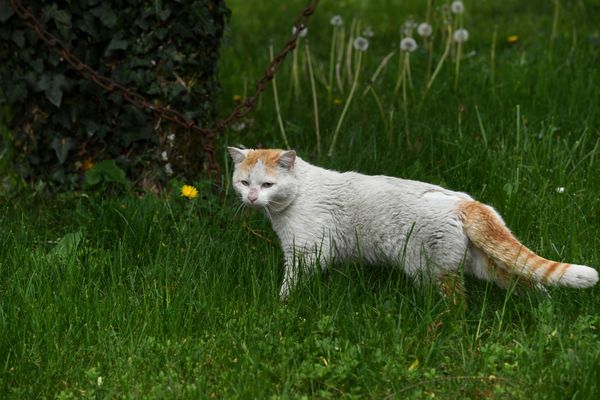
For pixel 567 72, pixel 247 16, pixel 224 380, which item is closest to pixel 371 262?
pixel 224 380

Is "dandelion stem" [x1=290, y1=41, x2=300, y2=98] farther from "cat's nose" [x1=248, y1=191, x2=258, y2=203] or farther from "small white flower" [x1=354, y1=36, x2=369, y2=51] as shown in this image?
"cat's nose" [x1=248, y1=191, x2=258, y2=203]

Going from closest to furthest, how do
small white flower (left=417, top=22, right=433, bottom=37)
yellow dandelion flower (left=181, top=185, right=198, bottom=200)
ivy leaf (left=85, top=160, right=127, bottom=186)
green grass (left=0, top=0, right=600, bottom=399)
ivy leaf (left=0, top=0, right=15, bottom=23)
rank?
green grass (left=0, top=0, right=600, bottom=399), yellow dandelion flower (left=181, top=185, right=198, bottom=200), ivy leaf (left=0, top=0, right=15, bottom=23), ivy leaf (left=85, top=160, right=127, bottom=186), small white flower (left=417, top=22, right=433, bottom=37)

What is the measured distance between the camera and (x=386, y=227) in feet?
12.6

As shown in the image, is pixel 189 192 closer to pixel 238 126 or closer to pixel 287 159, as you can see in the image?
pixel 287 159

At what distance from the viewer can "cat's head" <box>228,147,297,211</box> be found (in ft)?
13.3

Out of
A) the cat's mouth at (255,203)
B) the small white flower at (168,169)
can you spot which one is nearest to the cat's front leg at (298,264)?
the cat's mouth at (255,203)

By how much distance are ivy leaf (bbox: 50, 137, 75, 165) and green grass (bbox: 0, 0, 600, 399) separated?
230 mm

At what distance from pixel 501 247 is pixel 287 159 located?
111 centimetres

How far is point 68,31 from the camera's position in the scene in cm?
488

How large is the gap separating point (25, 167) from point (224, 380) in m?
2.58

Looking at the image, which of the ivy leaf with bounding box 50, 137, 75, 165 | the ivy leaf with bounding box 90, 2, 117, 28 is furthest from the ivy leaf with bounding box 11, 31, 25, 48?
the ivy leaf with bounding box 50, 137, 75, 165

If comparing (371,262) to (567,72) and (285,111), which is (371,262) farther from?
(567,72)

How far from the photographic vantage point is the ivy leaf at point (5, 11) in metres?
4.82

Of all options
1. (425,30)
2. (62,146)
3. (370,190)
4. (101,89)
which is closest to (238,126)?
(101,89)
